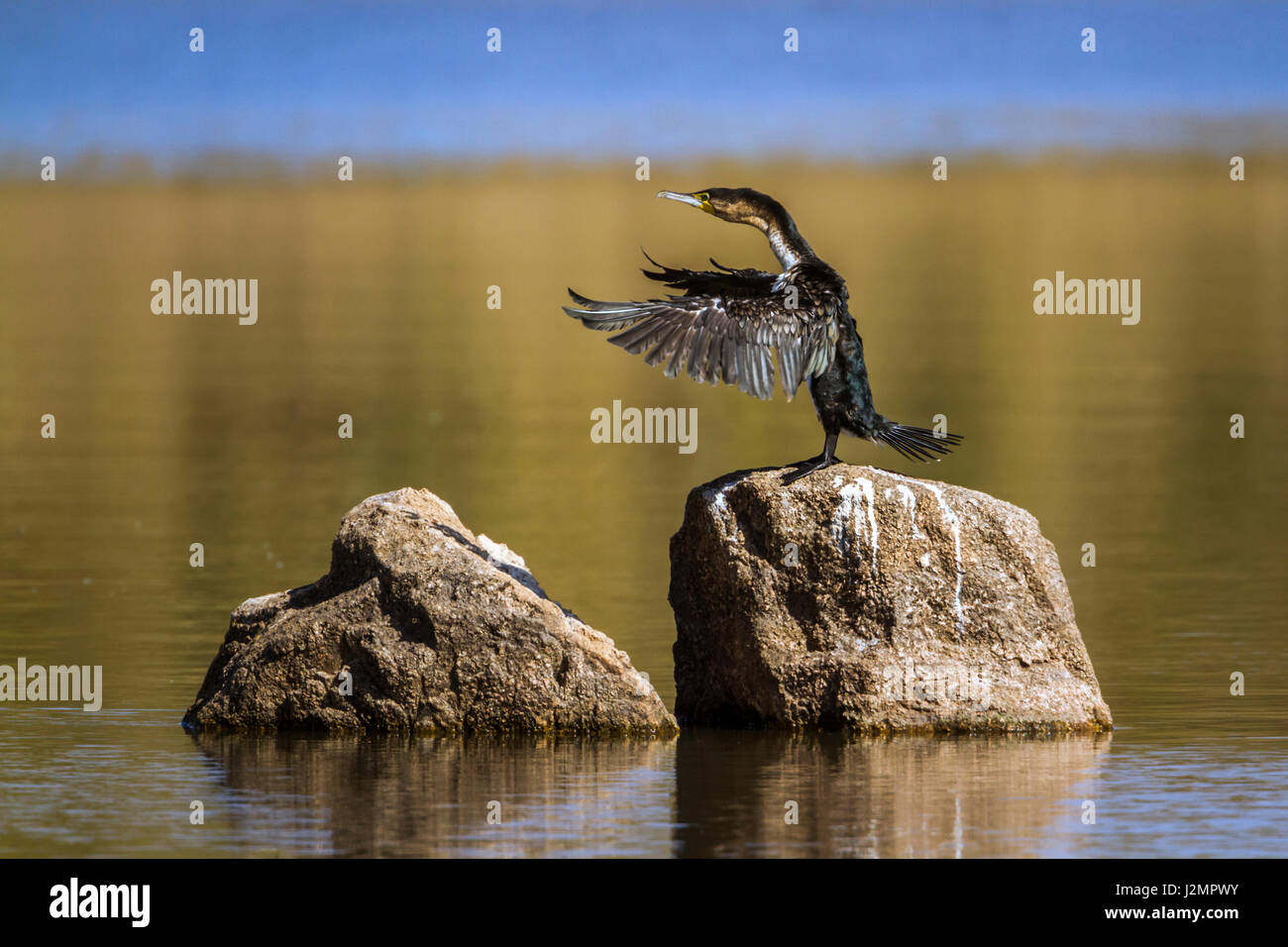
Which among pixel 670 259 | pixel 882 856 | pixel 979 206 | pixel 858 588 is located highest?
pixel 979 206

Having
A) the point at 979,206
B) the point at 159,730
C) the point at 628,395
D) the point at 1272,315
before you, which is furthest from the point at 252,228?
the point at 159,730

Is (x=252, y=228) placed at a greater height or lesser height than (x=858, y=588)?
greater

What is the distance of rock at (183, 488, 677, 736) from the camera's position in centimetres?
1367

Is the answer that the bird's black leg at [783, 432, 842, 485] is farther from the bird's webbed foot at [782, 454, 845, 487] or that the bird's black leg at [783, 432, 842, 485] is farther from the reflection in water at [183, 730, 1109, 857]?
the reflection in water at [183, 730, 1109, 857]

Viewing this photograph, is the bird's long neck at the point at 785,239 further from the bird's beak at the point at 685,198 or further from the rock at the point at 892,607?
the rock at the point at 892,607

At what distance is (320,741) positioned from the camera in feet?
44.8

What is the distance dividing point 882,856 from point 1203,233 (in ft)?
296

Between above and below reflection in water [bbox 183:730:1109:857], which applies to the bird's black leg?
above

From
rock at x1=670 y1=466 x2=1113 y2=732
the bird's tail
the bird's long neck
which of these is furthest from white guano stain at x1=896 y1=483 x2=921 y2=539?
the bird's long neck

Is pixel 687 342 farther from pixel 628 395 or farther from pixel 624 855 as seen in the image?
pixel 628 395

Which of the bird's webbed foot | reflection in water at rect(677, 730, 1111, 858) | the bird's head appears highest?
the bird's head

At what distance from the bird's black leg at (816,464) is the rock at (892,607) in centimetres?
7

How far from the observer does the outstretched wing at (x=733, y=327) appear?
14.0m

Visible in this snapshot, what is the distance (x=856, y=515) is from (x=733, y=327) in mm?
1347
